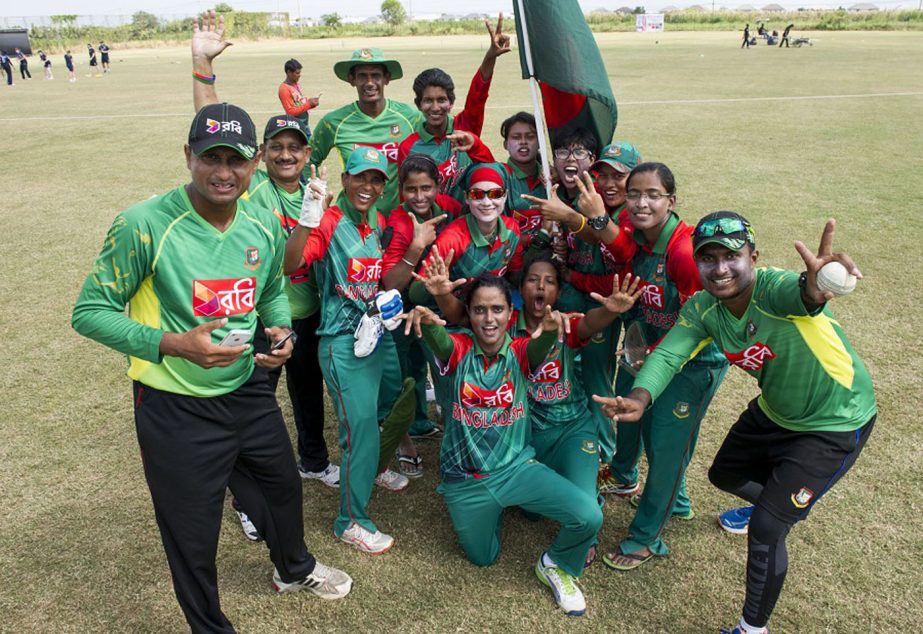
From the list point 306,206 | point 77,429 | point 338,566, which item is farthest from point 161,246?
point 77,429

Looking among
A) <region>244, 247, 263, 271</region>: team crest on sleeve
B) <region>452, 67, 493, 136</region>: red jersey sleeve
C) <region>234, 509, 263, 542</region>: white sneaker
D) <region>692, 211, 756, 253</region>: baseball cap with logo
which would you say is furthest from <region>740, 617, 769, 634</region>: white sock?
<region>452, 67, 493, 136</region>: red jersey sleeve

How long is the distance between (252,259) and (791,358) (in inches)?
110

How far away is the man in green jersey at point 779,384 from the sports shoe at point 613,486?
4.65 ft

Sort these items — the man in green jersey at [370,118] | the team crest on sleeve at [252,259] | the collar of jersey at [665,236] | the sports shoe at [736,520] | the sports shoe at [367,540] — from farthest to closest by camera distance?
the man in green jersey at [370,118] → the sports shoe at [736,520] → the sports shoe at [367,540] → the collar of jersey at [665,236] → the team crest on sleeve at [252,259]

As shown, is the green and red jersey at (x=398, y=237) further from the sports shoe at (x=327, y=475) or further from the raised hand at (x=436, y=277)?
the sports shoe at (x=327, y=475)

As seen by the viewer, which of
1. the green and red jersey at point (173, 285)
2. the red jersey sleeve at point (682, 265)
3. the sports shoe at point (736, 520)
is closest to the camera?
the green and red jersey at point (173, 285)

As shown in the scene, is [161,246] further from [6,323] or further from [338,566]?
[6,323]

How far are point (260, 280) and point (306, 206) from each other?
0.65 m

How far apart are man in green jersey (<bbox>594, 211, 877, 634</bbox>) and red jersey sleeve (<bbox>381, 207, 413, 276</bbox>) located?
174 cm

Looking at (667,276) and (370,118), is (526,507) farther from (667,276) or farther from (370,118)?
(370,118)

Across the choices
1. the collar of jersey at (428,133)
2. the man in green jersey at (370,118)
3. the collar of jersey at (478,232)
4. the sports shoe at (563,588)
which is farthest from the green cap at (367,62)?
the sports shoe at (563,588)

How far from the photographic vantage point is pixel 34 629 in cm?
394

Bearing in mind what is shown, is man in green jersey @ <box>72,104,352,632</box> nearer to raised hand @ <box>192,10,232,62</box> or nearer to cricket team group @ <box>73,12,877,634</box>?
cricket team group @ <box>73,12,877,634</box>

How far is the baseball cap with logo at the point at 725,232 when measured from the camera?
3.48 meters
